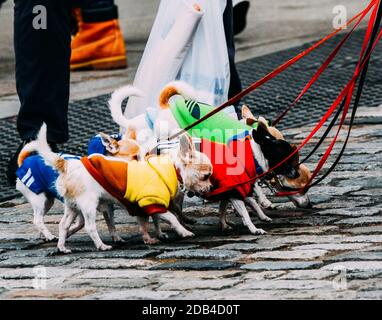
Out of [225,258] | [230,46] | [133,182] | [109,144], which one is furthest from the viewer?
[230,46]

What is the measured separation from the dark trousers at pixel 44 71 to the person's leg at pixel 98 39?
3.11 m

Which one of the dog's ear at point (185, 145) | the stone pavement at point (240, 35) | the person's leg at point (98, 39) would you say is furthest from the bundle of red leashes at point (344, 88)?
the person's leg at point (98, 39)

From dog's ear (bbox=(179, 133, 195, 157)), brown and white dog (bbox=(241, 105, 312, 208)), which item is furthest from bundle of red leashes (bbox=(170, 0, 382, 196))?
dog's ear (bbox=(179, 133, 195, 157))

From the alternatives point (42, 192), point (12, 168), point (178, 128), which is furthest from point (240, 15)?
point (42, 192)

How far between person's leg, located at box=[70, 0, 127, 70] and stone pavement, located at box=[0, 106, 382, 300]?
367 cm

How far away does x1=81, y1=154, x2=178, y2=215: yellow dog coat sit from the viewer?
513 centimetres

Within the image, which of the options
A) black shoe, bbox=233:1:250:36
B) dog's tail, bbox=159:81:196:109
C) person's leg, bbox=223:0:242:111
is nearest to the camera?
dog's tail, bbox=159:81:196:109

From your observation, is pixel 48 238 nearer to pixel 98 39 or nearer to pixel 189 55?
pixel 189 55

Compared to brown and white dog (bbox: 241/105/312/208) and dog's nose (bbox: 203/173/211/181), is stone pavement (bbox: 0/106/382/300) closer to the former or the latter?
brown and white dog (bbox: 241/105/312/208)

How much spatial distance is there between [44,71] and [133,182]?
1637mm

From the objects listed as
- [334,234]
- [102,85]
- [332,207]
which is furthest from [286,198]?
[102,85]

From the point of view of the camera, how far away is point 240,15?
10.6 metres

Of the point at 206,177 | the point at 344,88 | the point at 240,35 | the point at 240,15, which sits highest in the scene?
the point at 344,88

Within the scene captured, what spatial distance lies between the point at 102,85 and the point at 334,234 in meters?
4.32
